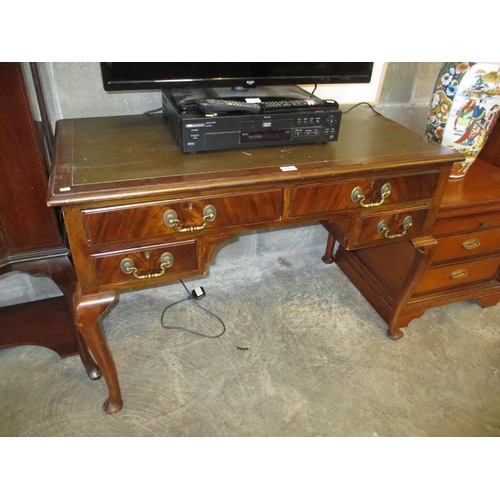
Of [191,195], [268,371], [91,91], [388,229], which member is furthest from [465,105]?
[91,91]

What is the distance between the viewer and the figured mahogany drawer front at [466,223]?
1.37m

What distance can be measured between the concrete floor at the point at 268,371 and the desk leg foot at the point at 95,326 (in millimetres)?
195

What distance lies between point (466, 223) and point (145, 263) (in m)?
1.14

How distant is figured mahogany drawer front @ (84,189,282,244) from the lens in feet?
2.94

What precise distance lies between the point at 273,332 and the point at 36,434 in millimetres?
880

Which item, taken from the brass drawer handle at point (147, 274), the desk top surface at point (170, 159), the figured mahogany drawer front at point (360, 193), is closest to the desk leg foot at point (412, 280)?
the figured mahogany drawer front at point (360, 193)

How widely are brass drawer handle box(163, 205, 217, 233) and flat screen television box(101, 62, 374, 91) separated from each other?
1.40ft

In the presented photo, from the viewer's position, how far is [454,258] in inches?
60.4

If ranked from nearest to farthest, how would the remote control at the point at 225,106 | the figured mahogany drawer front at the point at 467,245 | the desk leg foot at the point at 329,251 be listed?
the remote control at the point at 225,106 < the figured mahogany drawer front at the point at 467,245 < the desk leg foot at the point at 329,251

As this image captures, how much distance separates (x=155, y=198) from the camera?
35.9 inches

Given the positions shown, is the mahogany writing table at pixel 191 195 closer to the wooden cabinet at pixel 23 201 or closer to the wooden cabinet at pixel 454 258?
the wooden cabinet at pixel 23 201

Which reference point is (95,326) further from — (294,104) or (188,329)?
(294,104)

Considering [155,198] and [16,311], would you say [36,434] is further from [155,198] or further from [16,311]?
[155,198]
